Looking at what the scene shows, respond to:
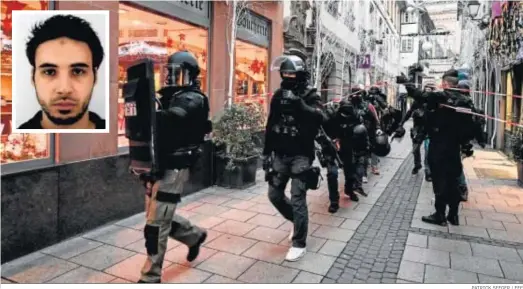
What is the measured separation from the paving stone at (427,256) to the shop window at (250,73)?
16.4 ft

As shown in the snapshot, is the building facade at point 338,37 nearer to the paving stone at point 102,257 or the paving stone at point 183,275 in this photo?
the paving stone at point 102,257

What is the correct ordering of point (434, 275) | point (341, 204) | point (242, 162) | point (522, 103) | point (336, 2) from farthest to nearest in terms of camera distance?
point (336, 2), point (522, 103), point (242, 162), point (341, 204), point (434, 275)

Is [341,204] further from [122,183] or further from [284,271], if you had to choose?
[122,183]

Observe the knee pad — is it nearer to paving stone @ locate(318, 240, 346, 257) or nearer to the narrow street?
the narrow street

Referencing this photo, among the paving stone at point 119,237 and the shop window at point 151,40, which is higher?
the shop window at point 151,40

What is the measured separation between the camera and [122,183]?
502 cm

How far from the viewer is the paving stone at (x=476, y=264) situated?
379 cm

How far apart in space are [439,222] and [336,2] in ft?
36.7

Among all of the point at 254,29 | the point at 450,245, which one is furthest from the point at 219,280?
the point at 254,29

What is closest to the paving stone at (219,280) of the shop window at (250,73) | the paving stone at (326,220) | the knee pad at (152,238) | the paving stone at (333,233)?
the knee pad at (152,238)

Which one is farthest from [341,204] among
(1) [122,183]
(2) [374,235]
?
(1) [122,183]

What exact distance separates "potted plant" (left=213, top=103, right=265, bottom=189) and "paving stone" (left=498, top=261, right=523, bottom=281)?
3.95m

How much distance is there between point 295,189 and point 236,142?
2882 mm

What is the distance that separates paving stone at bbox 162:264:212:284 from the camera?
345 centimetres
